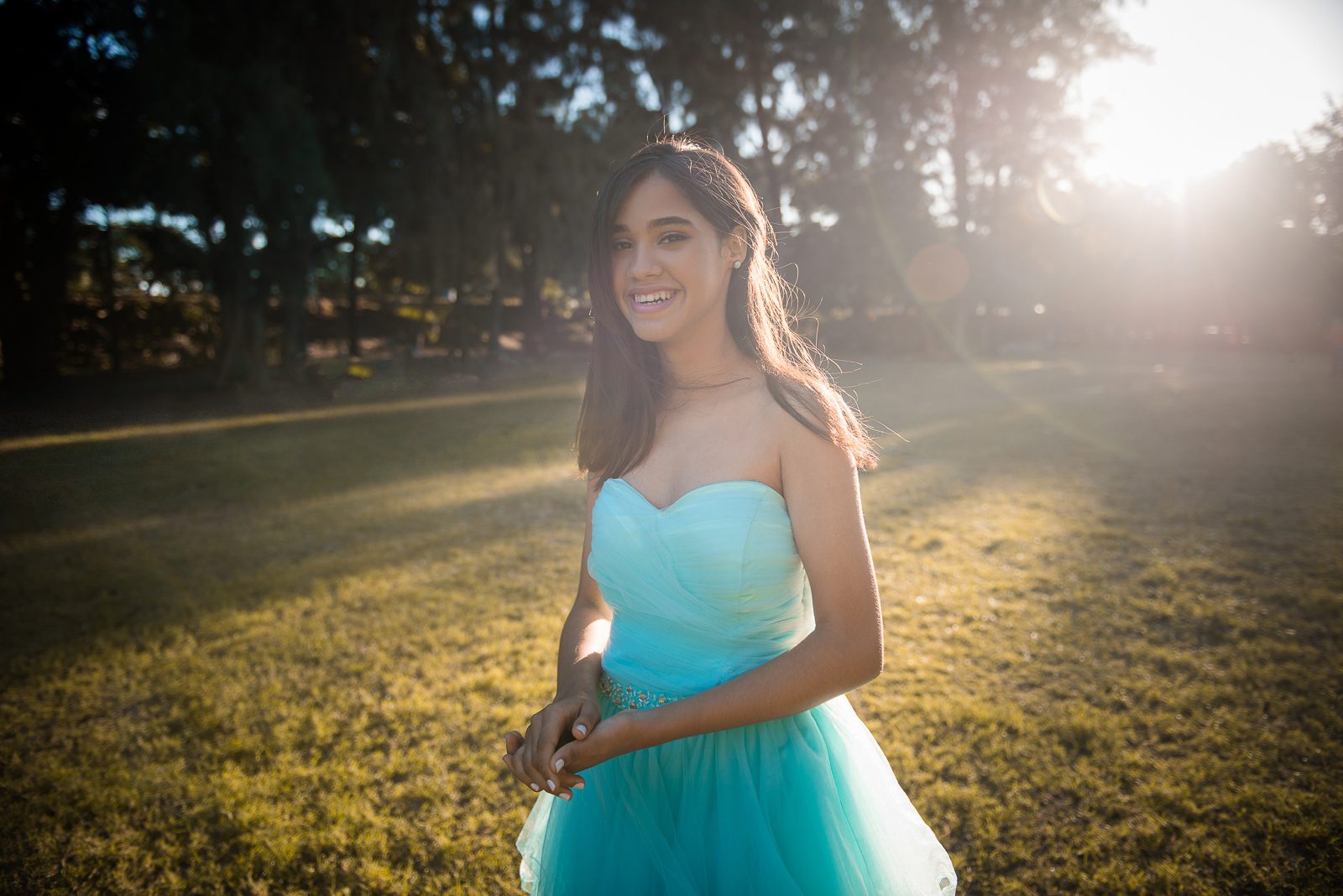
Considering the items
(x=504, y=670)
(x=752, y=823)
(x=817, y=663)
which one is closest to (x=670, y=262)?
(x=817, y=663)

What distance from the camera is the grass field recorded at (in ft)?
8.75

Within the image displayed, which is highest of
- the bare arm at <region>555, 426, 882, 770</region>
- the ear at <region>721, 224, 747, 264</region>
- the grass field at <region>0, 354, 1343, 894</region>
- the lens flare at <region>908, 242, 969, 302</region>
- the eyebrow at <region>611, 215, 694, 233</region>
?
the lens flare at <region>908, 242, 969, 302</region>

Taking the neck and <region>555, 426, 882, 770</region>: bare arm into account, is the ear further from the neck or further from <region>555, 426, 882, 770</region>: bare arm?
<region>555, 426, 882, 770</region>: bare arm

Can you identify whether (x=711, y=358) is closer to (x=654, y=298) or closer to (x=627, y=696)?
(x=654, y=298)

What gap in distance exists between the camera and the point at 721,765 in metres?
1.57

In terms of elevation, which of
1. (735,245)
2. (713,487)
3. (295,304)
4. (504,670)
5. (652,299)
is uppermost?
(295,304)

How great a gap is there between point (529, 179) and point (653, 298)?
61.6 feet

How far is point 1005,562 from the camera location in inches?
220

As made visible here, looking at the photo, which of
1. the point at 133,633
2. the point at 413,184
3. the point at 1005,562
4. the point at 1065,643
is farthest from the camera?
the point at 413,184

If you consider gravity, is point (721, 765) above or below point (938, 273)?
below

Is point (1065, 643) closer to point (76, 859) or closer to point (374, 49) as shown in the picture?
point (76, 859)

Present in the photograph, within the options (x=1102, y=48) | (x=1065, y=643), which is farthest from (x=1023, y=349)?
(x=1065, y=643)

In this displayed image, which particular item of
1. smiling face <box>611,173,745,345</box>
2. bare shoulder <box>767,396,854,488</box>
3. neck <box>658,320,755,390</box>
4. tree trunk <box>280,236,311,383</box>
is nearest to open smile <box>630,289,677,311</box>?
smiling face <box>611,173,745,345</box>

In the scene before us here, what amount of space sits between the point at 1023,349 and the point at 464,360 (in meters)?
25.7
